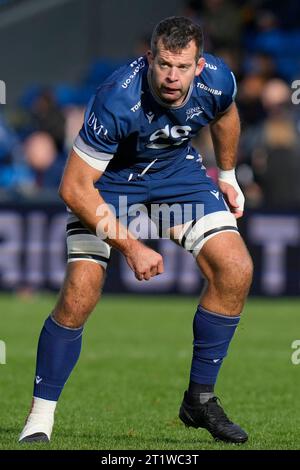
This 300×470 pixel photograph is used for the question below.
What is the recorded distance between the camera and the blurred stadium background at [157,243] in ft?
27.1

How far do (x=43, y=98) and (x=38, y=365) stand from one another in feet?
34.7

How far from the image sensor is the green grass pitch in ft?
22.4

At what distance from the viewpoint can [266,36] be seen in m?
19.2

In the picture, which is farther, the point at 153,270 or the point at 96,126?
the point at 96,126

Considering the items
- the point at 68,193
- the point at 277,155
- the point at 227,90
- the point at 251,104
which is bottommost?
the point at 277,155

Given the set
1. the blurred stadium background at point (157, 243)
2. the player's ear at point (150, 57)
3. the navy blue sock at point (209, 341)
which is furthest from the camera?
the blurred stadium background at point (157, 243)

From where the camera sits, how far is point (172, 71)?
246 inches

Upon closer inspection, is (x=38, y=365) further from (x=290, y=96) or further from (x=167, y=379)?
(x=290, y=96)

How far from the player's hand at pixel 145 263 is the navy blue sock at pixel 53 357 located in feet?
2.27

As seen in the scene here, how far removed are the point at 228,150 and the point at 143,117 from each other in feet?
2.87

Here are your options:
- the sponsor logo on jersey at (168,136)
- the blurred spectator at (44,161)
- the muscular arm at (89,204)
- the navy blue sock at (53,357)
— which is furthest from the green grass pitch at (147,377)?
the blurred spectator at (44,161)

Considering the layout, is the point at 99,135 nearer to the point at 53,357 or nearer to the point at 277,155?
the point at 53,357

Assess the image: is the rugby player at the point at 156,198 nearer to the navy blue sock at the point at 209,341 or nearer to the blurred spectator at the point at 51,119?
the navy blue sock at the point at 209,341

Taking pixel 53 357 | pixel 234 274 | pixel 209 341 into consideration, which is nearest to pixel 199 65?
pixel 234 274
